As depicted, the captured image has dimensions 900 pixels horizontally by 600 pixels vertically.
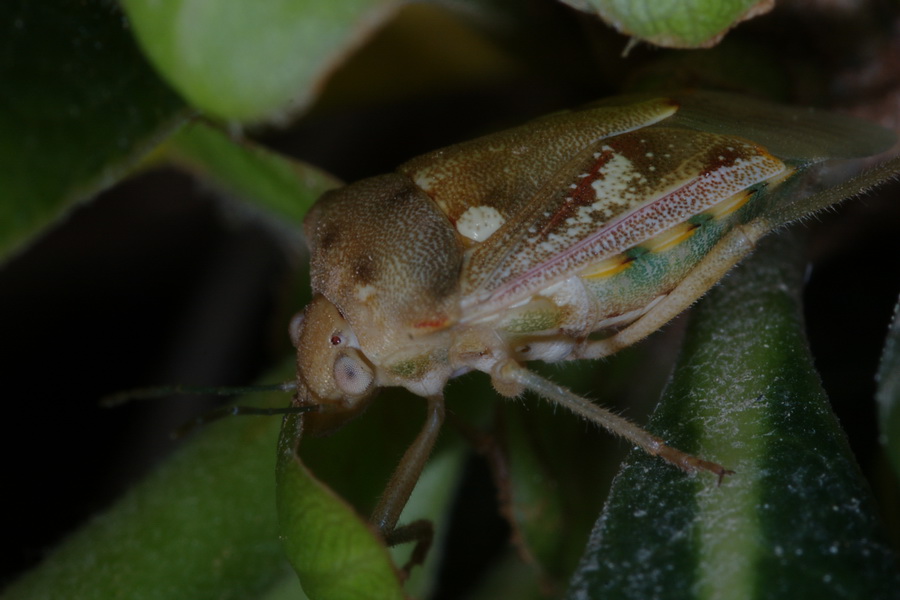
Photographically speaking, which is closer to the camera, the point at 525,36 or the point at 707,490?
the point at 707,490

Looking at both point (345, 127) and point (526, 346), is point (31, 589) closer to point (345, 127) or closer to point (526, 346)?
point (526, 346)

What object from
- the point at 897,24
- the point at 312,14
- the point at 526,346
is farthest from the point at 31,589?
the point at 897,24

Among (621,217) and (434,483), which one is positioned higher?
(621,217)

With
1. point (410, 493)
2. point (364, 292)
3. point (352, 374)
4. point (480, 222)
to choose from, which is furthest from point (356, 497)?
point (480, 222)

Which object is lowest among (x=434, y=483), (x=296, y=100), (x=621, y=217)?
(x=434, y=483)

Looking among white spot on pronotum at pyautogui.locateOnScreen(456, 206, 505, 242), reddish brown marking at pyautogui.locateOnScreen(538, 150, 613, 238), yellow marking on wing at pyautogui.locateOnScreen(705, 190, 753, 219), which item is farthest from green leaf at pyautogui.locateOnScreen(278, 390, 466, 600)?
yellow marking on wing at pyautogui.locateOnScreen(705, 190, 753, 219)

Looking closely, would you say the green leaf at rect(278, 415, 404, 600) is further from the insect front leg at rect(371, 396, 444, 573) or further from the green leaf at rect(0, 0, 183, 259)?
the green leaf at rect(0, 0, 183, 259)

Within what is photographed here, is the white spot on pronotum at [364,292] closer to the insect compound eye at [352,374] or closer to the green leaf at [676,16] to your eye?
the insect compound eye at [352,374]
